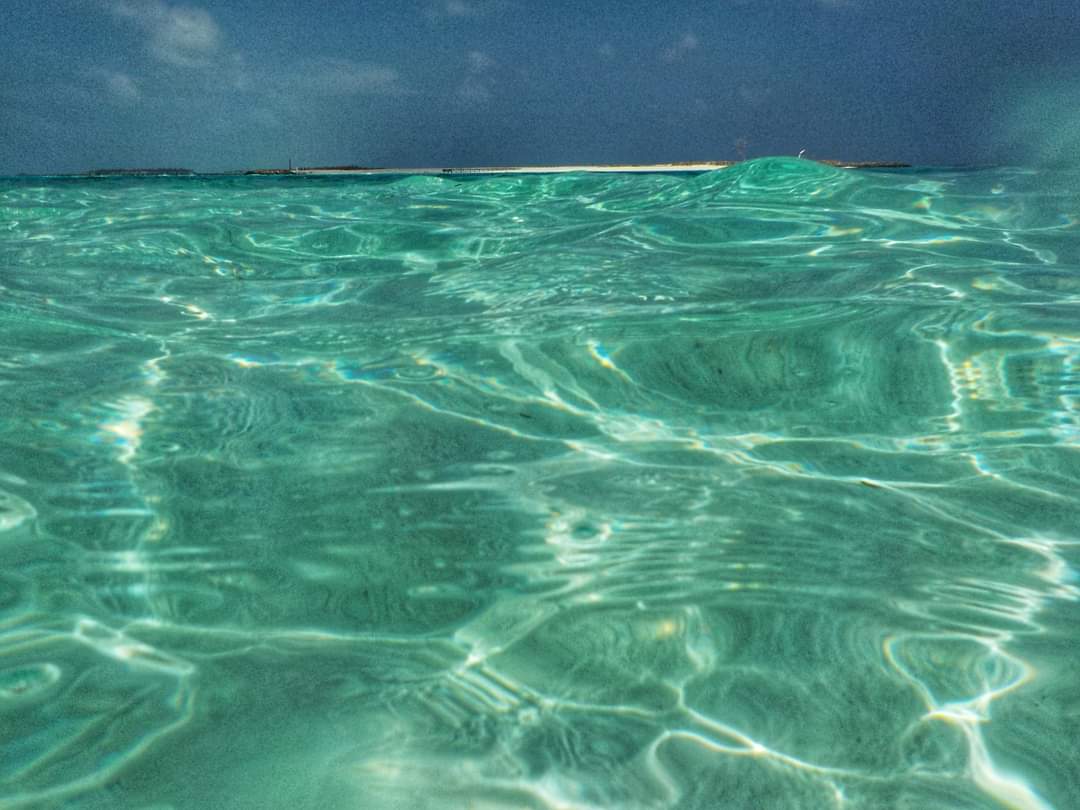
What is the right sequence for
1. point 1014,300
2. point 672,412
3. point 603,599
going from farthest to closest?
point 1014,300 → point 672,412 → point 603,599

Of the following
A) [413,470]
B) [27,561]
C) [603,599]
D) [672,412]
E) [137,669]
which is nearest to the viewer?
[137,669]

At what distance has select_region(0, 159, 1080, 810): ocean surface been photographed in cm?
95

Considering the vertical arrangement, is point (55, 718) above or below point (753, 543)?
below

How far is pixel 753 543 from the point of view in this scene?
4.67ft

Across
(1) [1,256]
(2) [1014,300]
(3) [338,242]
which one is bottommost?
(1) [1,256]

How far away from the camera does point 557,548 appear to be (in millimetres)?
1432

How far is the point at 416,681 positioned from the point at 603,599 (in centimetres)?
32

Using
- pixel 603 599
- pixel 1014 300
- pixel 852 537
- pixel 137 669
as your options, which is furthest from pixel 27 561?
pixel 1014 300

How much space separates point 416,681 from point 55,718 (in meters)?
0.44

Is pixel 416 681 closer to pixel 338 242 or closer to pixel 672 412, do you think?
pixel 672 412

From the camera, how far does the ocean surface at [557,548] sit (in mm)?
946

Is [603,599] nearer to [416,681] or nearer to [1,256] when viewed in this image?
[416,681]

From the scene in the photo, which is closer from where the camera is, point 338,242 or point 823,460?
point 823,460

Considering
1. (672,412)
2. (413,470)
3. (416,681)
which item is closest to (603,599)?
(416,681)
